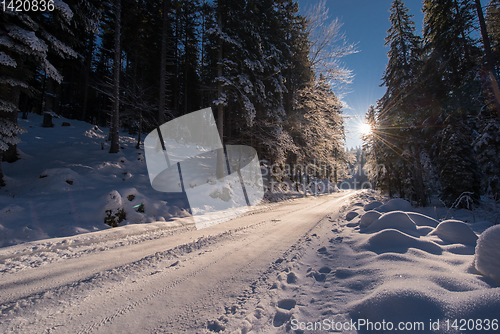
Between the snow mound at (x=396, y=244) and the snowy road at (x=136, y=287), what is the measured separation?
1.46 m

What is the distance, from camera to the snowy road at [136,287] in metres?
1.72

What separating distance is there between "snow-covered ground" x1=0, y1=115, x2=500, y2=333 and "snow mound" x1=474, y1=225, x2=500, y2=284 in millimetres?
10

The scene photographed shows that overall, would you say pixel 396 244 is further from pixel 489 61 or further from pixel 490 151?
pixel 489 61

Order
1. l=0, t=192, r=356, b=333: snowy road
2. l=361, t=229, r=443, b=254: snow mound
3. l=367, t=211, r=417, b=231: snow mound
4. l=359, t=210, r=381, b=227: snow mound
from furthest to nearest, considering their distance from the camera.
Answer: l=359, t=210, r=381, b=227: snow mound → l=367, t=211, r=417, b=231: snow mound → l=361, t=229, r=443, b=254: snow mound → l=0, t=192, r=356, b=333: snowy road

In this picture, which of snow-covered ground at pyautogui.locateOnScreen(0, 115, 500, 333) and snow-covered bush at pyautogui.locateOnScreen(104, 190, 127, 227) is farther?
snow-covered bush at pyautogui.locateOnScreen(104, 190, 127, 227)

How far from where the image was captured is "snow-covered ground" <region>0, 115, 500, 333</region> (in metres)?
1.58

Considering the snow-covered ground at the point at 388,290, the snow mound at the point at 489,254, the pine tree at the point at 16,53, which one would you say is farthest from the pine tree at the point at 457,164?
the pine tree at the point at 16,53

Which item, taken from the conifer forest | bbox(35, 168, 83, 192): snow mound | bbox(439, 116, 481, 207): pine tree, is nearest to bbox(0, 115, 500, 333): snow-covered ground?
bbox(35, 168, 83, 192): snow mound

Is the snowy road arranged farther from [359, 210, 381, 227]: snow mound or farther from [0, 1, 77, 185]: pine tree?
[0, 1, 77, 185]: pine tree

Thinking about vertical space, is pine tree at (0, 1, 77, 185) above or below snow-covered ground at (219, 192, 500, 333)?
above

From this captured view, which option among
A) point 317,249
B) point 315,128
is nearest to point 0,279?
point 317,249

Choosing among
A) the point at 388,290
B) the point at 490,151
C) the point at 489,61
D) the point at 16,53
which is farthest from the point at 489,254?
the point at 489,61

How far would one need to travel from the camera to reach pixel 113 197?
20.3 ft

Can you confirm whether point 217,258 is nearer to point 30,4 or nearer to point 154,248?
point 154,248
